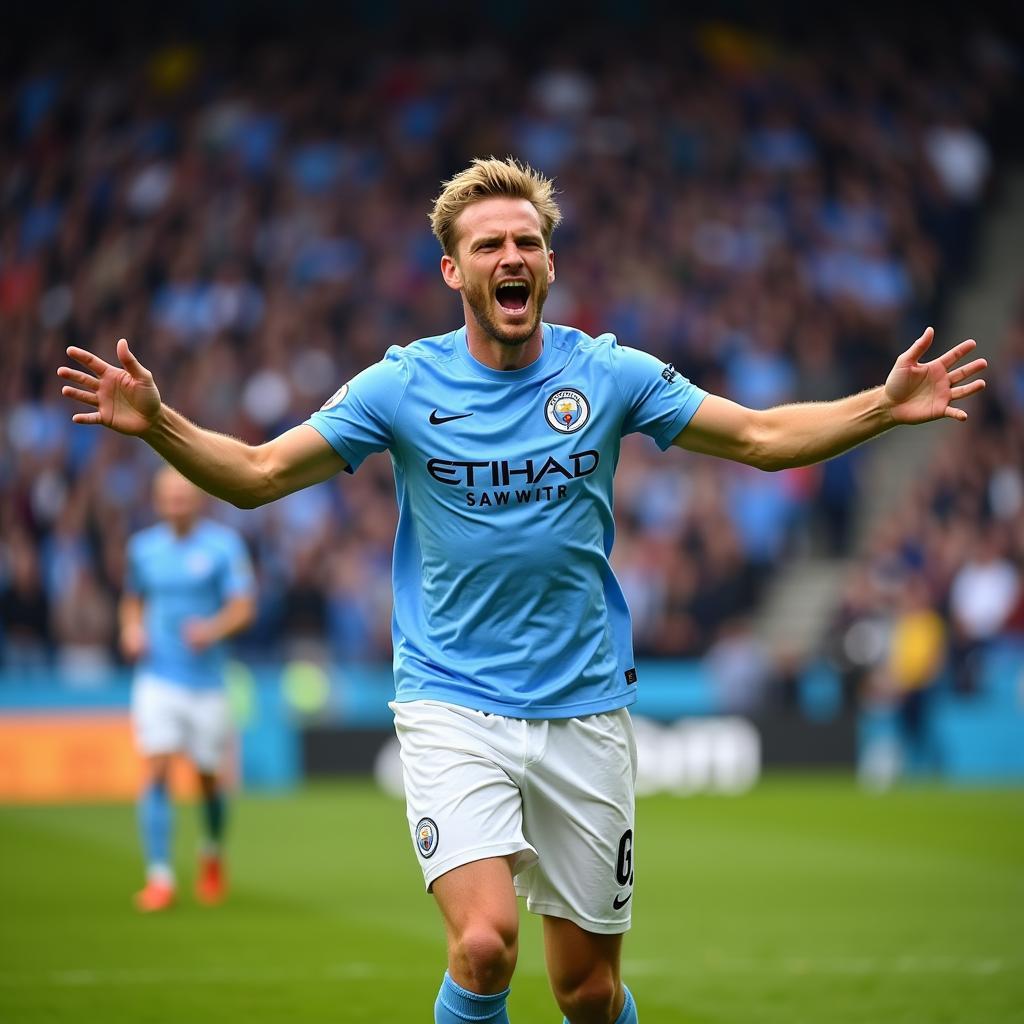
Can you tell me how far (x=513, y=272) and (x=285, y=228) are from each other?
71.2 ft

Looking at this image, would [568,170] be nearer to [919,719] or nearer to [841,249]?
[841,249]

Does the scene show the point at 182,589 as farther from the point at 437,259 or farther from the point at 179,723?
the point at 437,259

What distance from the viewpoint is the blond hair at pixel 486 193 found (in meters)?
5.71

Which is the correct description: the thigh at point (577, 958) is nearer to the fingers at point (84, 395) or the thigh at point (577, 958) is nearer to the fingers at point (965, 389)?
the fingers at point (965, 389)

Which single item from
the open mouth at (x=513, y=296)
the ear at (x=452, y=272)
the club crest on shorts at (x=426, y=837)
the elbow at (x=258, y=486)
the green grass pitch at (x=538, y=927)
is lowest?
the green grass pitch at (x=538, y=927)

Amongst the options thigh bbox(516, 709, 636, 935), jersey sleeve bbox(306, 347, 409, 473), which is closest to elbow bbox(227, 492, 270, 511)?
jersey sleeve bbox(306, 347, 409, 473)

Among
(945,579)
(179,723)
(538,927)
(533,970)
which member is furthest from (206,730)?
(945,579)

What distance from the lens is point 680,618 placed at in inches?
890

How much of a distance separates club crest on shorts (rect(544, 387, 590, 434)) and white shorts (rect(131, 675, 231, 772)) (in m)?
6.90

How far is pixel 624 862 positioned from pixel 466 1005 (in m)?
0.72

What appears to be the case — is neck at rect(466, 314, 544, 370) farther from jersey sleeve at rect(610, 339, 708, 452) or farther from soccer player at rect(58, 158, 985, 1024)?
jersey sleeve at rect(610, 339, 708, 452)

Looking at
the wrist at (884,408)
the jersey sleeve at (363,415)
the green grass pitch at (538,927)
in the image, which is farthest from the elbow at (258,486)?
the green grass pitch at (538,927)

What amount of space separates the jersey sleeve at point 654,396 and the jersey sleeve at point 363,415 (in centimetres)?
70

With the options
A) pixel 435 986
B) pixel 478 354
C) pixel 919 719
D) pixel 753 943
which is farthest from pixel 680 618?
pixel 478 354
